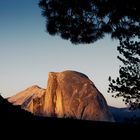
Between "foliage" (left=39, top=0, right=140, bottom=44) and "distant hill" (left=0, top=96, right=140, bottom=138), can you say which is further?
"foliage" (left=39, top=0, right=140, bottom=44)

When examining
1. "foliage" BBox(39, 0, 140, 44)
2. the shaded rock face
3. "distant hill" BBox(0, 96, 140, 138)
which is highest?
"foliage" BBox(39, 0, 140, 44)

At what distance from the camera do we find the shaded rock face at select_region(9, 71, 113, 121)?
12412 centimetres

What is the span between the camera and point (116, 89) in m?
16.6

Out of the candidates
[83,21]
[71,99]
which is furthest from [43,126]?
[71,99]

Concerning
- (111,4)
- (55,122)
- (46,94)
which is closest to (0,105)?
(55,122)

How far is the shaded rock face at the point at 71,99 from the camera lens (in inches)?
4887

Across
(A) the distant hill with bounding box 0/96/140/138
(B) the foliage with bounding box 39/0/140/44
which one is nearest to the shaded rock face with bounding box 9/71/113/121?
(B) the foliage with bounding box 39/0/140/44

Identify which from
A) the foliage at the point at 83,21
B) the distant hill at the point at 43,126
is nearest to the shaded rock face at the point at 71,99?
the foliage at the point at 83,21

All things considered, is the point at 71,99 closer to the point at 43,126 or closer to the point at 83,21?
Result: the point at 83,21

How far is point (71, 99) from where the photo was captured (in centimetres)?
12644

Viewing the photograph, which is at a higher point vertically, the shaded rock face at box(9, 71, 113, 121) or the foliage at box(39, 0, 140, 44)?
the foliage at box(39, 0, 140, 44)

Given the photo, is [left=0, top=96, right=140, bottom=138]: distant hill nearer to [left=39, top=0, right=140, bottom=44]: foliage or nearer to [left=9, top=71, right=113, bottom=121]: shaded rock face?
[left=39, top=0, right=140, bottom=44]: foliage

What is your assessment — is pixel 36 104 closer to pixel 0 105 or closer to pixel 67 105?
pixel 67 105

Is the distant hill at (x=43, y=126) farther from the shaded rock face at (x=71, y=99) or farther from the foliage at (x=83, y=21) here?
the shaded rock face at (x=71, y=99)
